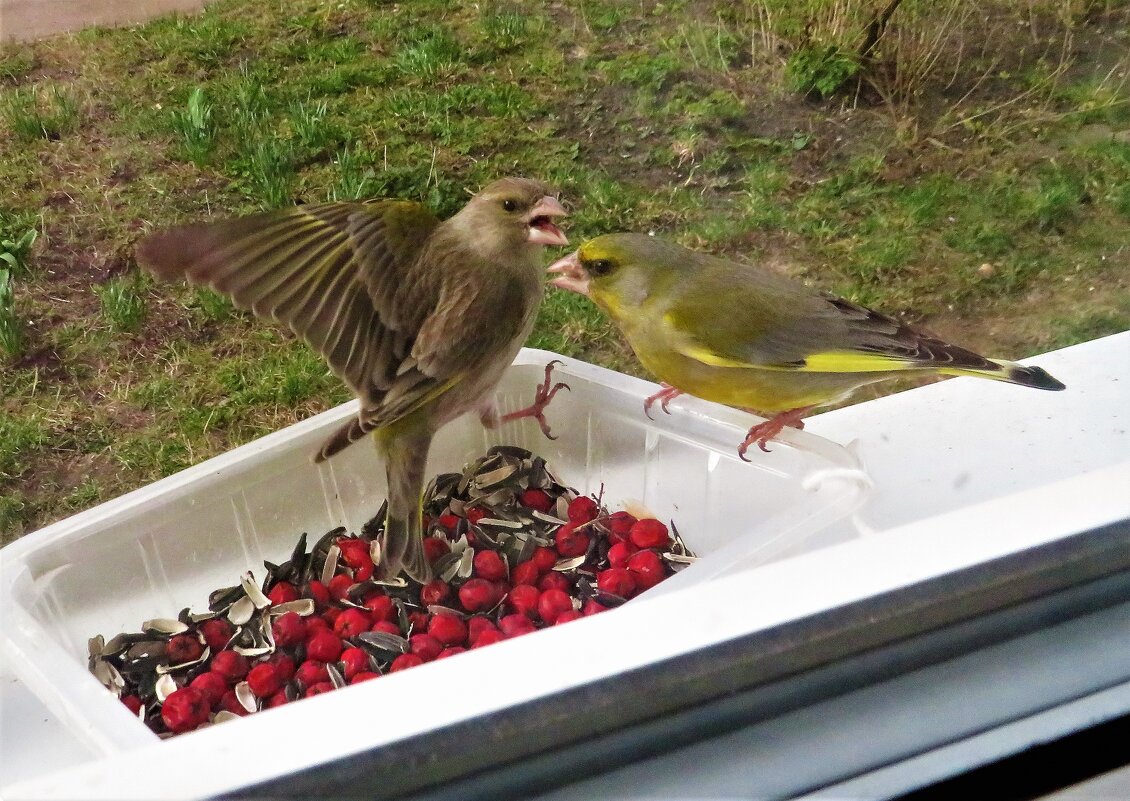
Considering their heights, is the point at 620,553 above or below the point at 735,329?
below

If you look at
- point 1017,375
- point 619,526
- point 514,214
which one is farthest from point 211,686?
point 1017,375

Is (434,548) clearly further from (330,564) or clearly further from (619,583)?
(619,583)

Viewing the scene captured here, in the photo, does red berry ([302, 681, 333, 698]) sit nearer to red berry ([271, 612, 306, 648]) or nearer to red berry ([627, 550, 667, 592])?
red berry ([271, 612, 306, 648])

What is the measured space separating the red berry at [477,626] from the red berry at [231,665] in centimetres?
28

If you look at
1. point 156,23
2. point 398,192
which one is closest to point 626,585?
point 398,192

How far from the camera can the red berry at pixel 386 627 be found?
3.86 ft

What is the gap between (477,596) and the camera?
1204 mm

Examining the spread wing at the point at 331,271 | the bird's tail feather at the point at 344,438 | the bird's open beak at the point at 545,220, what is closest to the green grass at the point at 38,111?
the spread wing at the point at 331,271

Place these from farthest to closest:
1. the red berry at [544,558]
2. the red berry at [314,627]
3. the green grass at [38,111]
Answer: the red berry at [544,558], the red berry at [314,627], the green grass at [38,111]

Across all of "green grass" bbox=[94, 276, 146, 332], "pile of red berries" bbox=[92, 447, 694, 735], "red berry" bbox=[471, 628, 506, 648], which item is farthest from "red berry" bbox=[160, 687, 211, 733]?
"green grass" bbox=[94, 276, 146, 332]

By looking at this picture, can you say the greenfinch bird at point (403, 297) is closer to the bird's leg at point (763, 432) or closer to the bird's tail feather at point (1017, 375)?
the bird's leg at point (763, 432)

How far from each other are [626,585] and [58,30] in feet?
2.87

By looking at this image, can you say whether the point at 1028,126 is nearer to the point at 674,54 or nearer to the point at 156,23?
the point at 674,54

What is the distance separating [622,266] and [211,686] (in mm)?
760
